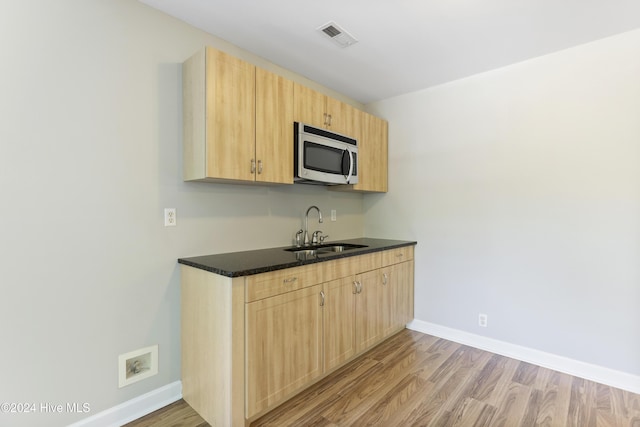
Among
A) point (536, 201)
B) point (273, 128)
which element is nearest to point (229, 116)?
point (273, 128)

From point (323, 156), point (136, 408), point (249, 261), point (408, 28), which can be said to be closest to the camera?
point (136, 408)

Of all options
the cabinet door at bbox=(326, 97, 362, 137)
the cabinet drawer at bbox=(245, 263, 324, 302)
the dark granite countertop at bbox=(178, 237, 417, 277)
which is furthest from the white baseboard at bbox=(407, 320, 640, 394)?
the cabinet door at bbox=(326, 97, 362, 137)

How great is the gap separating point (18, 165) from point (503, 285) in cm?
341

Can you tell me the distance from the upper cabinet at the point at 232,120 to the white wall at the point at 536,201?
167 cm

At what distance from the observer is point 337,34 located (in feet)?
7.15

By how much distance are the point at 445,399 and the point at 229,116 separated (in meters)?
2.32

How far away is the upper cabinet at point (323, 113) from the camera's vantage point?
2.40m

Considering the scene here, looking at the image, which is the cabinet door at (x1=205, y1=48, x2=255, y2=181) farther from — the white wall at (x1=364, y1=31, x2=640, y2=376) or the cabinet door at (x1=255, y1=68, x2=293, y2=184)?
the white wall at (x1=364, y1=31, x2=640, y2=376)

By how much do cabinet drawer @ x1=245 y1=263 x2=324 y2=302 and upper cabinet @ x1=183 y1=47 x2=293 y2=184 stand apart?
26.5 inches

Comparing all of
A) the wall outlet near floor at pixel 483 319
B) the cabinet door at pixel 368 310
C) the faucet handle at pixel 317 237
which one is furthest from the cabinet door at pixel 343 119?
the wall outlet near floor at pixel 483 319

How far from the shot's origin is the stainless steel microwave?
237 cm

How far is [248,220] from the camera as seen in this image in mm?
2438

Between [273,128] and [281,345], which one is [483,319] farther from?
[273,128]

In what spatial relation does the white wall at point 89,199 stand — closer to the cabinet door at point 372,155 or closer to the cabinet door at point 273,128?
the cabinet door at point 273,128
